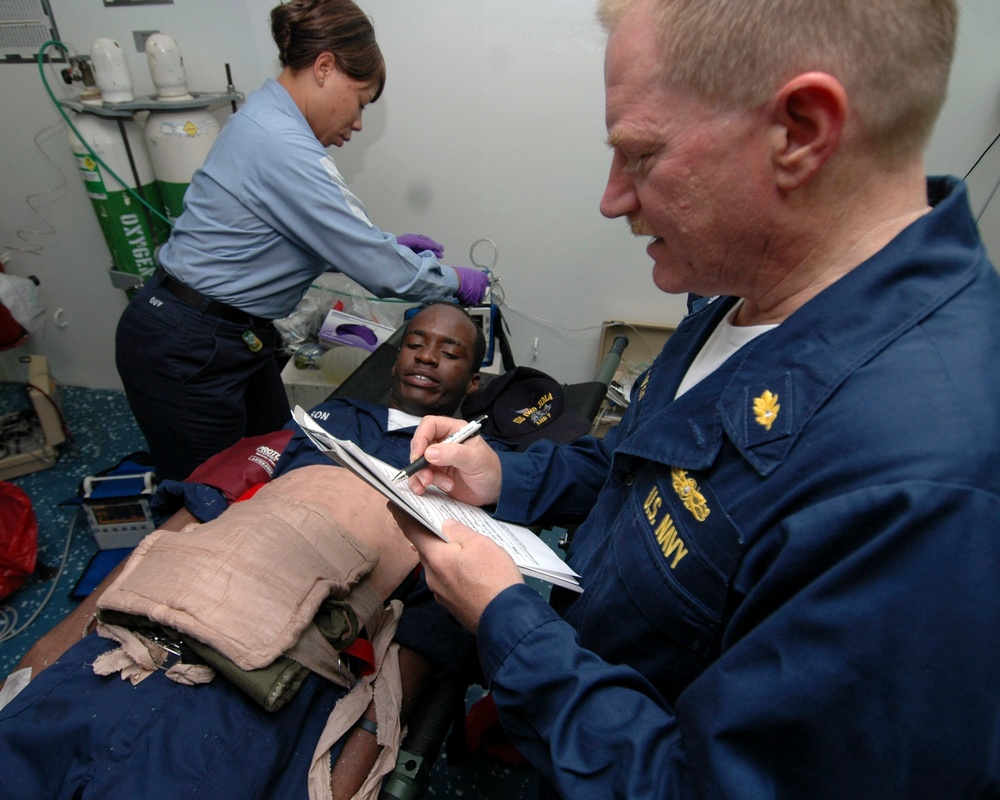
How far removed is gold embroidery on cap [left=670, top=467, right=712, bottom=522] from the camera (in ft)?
1.91

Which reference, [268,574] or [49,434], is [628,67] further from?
[49,434]

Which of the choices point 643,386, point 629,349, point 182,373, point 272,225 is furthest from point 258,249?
point 629,349

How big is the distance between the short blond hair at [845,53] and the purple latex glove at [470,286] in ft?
4.89

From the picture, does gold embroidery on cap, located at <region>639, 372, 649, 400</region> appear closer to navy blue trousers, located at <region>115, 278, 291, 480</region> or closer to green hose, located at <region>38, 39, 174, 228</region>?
navy blue trousers, located at <region>115, 278, 291, 480</region>

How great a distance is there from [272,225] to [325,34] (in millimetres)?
522

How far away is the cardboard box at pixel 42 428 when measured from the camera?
95.3 inches

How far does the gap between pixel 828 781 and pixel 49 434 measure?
122 inches

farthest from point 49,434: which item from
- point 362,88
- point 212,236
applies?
point 362,88

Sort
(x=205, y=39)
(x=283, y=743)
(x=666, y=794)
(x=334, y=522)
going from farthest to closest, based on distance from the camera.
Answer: (x=205, y=39), (x=334, y=522), (x=283, y=743), (x=666, y=794)

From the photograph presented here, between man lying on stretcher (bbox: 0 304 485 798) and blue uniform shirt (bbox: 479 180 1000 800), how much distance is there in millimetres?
465

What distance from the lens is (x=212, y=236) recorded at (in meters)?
1.59

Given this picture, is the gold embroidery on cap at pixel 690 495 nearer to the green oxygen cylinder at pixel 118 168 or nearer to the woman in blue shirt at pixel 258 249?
the woman in blue shirt at pixel 258 249

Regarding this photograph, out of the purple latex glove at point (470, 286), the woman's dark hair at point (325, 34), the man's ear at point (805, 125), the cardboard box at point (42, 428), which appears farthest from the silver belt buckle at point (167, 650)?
the cardboard box at point (42, 428)

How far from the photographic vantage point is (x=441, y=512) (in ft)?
2.84
